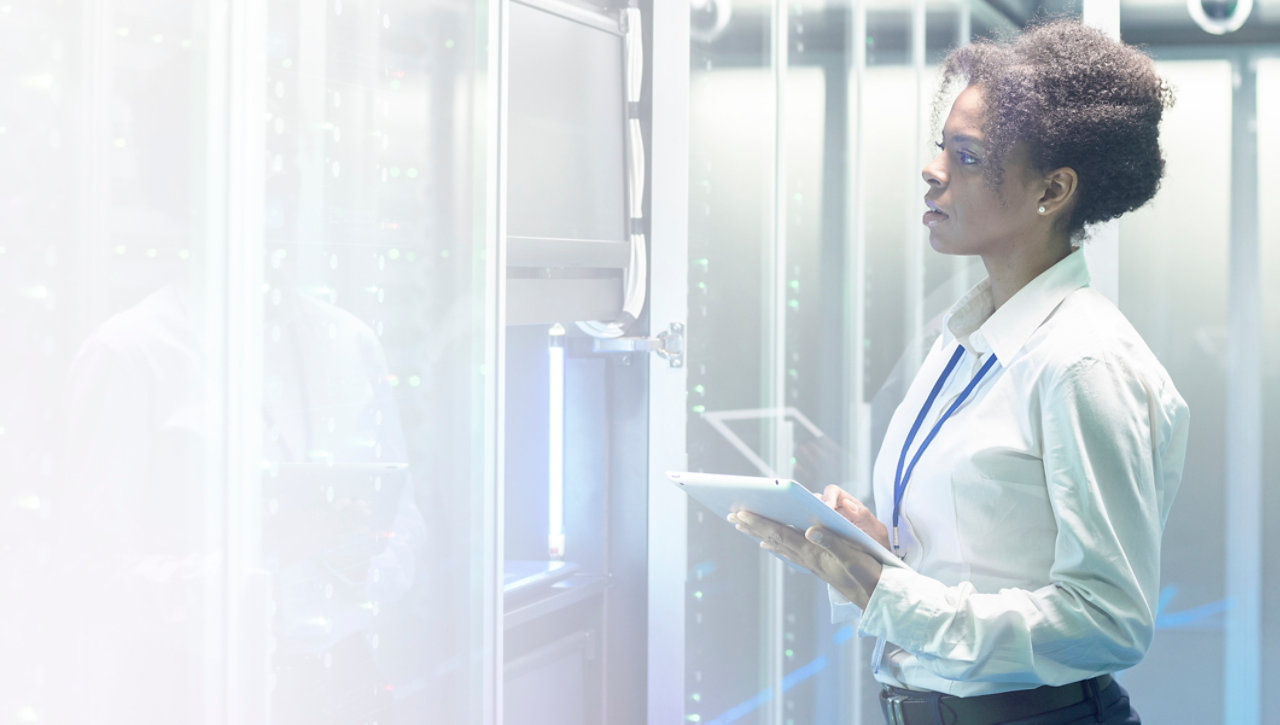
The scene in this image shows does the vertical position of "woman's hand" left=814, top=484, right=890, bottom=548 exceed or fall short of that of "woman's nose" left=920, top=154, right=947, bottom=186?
it falls short

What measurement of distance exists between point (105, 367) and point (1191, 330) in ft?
8.29

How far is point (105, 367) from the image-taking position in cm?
95

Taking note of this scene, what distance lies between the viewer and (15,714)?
88cm

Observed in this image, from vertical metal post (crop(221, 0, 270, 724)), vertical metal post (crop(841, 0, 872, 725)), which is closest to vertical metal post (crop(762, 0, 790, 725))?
vertical metal post (crop(841, 0, 872, 725))

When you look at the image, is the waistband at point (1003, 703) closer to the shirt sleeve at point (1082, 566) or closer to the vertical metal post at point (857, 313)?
the shirt sleeve at point (1082, 566)

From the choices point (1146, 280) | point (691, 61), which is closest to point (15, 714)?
point (691, 61)

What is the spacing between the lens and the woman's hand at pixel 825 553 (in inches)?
48.0

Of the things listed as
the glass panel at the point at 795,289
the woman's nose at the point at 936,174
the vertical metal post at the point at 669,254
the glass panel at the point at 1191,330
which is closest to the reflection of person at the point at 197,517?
the woman's nose at the point at 936,174

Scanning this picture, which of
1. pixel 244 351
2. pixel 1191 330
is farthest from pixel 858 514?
pixel 1191 330

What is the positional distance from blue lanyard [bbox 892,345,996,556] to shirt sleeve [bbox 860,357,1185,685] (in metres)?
0.12

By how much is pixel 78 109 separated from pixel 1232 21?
2.53 metres

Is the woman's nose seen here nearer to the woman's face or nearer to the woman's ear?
the woman's face

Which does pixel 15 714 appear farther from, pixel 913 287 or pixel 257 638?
pixel 913 287

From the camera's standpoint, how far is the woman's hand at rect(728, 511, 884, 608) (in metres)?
1.22
